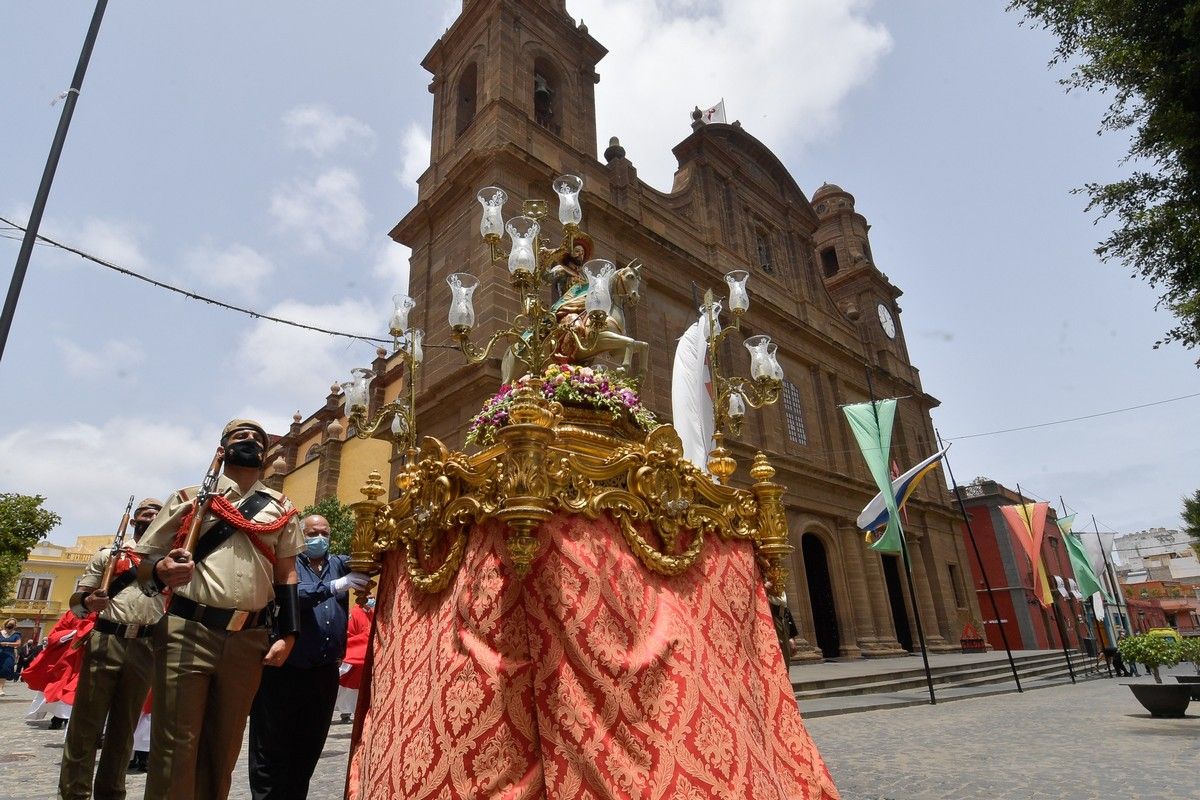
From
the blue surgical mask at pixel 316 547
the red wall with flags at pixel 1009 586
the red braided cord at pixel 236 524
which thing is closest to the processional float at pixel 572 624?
the red braided cord at pixel 236 524

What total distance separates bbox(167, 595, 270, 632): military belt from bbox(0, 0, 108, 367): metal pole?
162 inches

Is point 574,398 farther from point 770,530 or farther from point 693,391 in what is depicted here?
point 693,391

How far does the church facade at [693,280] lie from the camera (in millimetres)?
15141

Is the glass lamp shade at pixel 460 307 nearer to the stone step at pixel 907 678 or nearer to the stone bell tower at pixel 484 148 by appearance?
the stone bell tower at pixel 484 148

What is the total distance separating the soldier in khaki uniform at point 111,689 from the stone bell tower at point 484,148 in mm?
8592

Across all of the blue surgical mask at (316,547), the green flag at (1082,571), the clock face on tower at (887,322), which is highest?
the clock face on tower at (887,322)

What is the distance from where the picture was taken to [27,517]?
17594mm

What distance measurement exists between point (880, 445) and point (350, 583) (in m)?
11.1

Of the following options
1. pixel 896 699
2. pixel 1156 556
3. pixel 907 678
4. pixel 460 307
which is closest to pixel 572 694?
pixel 460 307

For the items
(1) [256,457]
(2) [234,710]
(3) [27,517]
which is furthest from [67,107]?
(3) [27,517]

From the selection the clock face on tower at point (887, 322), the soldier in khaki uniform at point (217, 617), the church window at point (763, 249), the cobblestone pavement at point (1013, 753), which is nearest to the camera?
the soldier in khaki uniform at point (217, 617)

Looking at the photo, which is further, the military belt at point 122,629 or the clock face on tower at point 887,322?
the clock face on tower at point 887,322

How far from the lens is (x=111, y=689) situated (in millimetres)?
3902

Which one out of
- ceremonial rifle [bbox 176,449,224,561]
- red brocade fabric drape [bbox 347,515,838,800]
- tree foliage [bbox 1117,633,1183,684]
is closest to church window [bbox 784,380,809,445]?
tree foliage [bbox 1117,633,1183,684]
